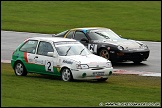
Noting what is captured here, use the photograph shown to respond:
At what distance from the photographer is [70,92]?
15.1 m

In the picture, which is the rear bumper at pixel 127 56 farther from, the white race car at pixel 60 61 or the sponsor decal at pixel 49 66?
the sponsor decal at pixel 49 66

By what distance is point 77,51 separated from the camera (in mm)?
19203

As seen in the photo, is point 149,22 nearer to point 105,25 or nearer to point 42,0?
point 105,25

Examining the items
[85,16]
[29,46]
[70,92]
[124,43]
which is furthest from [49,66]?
[85,16]

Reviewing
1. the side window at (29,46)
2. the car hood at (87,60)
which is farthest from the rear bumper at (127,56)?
the car hood at (87,60)

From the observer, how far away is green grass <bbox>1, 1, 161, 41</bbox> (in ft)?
125

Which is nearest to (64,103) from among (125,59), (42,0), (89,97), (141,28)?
(89,97)

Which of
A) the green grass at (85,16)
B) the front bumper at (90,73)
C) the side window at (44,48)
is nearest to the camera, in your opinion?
the front bumper at (90,73)

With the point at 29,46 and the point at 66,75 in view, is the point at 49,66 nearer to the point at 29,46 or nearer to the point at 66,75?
the point at 66,75

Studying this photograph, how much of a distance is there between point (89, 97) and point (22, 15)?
32.5m

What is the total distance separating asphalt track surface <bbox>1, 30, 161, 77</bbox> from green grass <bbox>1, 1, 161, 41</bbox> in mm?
2547

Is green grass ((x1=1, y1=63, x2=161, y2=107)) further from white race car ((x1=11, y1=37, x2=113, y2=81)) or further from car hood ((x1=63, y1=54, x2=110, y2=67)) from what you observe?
car hood ((x1=63, y1=54, x2=110, y2=67))

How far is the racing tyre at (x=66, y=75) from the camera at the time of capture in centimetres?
1817

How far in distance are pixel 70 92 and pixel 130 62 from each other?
9.80 m
